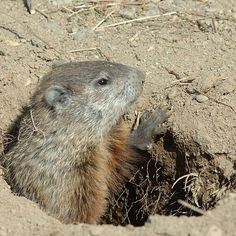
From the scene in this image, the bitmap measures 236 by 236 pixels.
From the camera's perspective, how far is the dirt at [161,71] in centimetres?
486

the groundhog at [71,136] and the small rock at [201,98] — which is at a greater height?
the small rock at [201,98]

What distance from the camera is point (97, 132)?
4.77m

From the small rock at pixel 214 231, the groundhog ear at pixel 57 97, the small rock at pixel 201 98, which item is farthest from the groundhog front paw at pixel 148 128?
the small rock at pixel 214 231

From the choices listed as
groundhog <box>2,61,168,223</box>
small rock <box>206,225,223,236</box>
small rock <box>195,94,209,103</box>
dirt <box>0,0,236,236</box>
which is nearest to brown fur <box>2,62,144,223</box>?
groundhog <box>2,61,168,223</box>

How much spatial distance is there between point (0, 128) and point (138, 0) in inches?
70.0

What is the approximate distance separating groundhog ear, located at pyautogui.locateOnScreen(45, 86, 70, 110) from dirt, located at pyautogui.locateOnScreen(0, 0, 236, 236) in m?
0.69

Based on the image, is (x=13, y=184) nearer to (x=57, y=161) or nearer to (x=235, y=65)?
(x=57, y=161)

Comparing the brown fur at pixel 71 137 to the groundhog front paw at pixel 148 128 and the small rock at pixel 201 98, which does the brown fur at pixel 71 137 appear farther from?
the small rock at pixel 201 98

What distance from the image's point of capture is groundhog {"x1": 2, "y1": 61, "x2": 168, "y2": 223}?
4727 mm

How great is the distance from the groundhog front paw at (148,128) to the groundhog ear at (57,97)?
Result: 2.42 feet

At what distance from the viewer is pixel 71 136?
186 inches

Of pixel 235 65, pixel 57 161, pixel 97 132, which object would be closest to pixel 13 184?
pixel 57 161

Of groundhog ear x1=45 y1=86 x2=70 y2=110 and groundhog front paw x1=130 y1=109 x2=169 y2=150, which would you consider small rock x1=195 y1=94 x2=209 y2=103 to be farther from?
groundhog ear x1=45 y1=86 x2=70 y2=110

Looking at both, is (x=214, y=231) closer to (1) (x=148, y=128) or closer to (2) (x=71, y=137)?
(2) (x=71, y=137)
